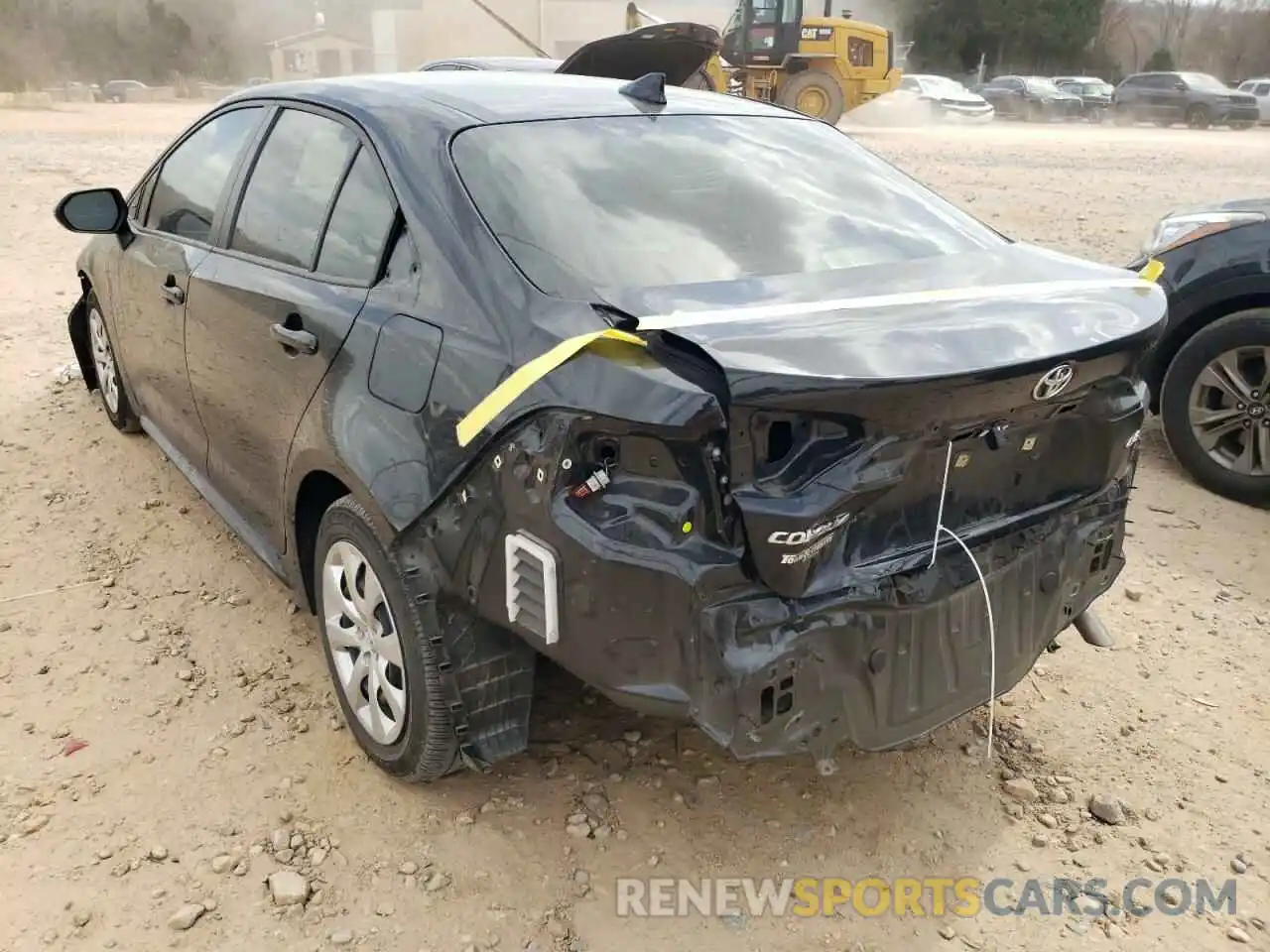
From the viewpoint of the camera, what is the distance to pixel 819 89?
21.9 m

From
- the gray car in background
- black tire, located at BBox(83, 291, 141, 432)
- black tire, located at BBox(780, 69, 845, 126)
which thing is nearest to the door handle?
black tire, located at BBox(83, 291, 141, 432)

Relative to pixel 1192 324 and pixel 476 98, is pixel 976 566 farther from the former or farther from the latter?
pixel 1192 324

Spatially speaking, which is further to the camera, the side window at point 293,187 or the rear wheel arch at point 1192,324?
the rear wheel arch at point 1192,324

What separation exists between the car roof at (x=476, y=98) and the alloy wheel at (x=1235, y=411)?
8.00ft

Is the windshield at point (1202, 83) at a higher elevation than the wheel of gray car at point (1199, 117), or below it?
higher

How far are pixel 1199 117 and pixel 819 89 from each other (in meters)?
13.9

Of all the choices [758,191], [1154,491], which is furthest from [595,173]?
[1154,491]

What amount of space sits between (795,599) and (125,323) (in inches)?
135

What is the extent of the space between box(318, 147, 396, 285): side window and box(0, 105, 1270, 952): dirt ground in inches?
51.2

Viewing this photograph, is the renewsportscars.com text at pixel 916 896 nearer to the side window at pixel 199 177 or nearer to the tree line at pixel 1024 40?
the side window at pixel 199 177

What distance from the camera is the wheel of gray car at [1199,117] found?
94.0 ft

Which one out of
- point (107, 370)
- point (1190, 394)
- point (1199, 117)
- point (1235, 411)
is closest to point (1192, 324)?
point (1190, 394)

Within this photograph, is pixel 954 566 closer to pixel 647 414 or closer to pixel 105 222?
pixel 647 414

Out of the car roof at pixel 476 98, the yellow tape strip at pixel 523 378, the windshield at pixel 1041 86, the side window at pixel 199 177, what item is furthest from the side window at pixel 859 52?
the yellow tape strip at pixel 523 378
